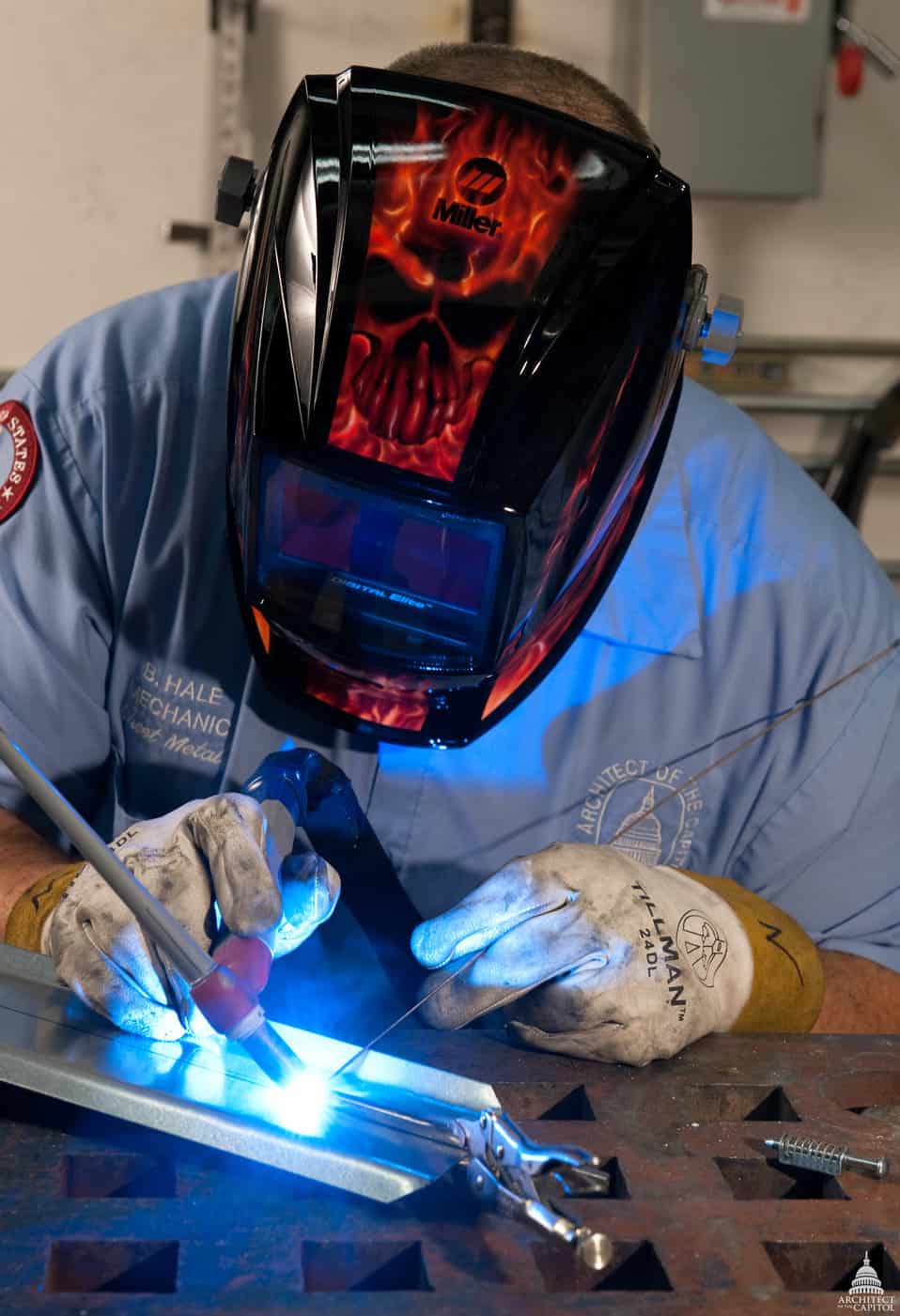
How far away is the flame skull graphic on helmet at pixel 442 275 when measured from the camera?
93 cm

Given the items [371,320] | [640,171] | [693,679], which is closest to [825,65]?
[693,679]

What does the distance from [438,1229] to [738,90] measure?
2554 mm

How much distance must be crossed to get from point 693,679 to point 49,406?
75cm

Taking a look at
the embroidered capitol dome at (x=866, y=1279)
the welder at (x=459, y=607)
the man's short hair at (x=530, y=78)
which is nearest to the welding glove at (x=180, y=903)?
the welder at (x=459, y=607)

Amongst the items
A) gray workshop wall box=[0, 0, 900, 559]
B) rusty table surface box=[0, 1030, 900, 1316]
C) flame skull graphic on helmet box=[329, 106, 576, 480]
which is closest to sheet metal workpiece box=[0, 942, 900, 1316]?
rusty table surface box=[0, 1030, 900, 1316]

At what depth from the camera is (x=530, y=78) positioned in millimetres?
1221

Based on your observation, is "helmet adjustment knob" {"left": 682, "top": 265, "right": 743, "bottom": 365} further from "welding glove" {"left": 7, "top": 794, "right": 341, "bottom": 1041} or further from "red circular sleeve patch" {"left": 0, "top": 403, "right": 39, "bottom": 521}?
"red circular sleeve patch" {"left": 0, "top": 403, "right": 39, "bottom": 521}

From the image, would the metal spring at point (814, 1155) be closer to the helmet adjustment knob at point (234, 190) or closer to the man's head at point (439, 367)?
the man's head at point (439, 367)

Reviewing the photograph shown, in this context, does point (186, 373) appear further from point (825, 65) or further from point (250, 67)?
point (825, 65)

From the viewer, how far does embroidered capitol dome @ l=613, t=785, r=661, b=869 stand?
1430 mm

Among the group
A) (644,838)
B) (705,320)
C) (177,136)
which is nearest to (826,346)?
(177,136)

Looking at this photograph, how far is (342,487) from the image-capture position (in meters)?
0.94

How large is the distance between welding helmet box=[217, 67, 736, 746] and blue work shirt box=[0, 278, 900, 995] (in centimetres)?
36

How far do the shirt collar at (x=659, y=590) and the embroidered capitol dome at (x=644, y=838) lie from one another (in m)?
0.17
